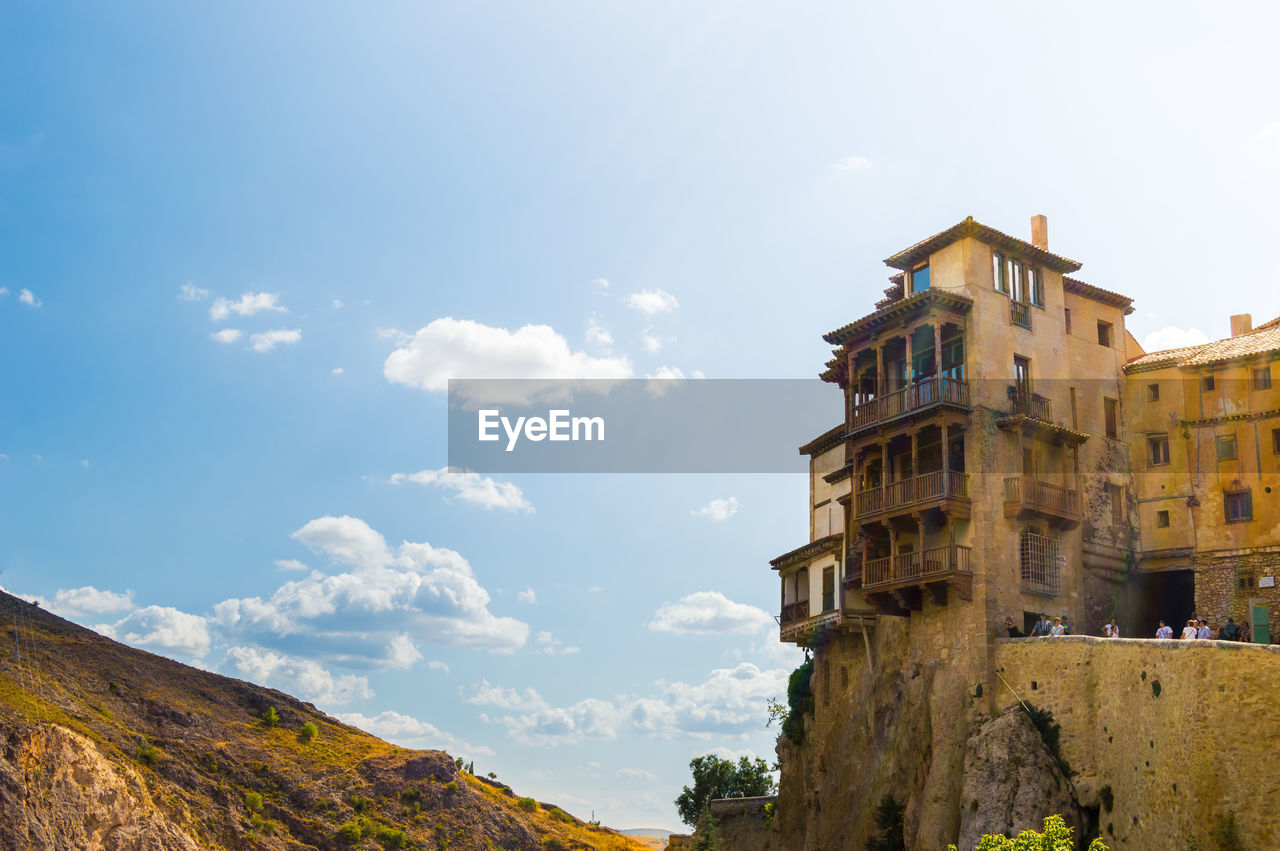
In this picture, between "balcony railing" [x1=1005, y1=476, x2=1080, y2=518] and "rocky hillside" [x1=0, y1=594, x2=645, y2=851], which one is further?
"rocky hillside" [x1=0, y1=594, x2=645, y2=851]

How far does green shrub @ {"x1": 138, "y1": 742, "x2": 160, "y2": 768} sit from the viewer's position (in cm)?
6234

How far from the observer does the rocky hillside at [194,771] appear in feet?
170

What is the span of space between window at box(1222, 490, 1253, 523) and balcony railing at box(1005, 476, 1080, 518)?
246 inches

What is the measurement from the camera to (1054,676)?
36.0 metres

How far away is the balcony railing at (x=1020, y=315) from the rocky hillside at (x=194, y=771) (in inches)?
1779

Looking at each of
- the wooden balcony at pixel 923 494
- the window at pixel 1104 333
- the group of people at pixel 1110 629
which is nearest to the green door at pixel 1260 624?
the group of people at pixel 1110 629

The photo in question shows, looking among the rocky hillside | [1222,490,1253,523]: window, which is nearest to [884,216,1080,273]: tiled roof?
[1222,490,1253,523]: window

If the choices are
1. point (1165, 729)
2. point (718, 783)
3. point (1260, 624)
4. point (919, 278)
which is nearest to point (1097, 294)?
point (919, 278)

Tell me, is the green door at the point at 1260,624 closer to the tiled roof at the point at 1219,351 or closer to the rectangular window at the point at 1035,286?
the tiled roof at the point at 1219,351

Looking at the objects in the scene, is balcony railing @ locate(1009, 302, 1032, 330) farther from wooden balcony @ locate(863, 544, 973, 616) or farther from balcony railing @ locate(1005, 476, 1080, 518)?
wooden balcony @ locate(863, 544, 973, 616)

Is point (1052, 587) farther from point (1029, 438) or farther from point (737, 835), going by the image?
point (737, 835)

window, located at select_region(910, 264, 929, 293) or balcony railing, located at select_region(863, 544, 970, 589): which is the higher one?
window, located at select_region(910, 264, 929, 293)

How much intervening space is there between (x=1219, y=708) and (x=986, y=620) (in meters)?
10.4

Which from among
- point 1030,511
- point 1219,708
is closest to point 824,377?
point 1030,511
